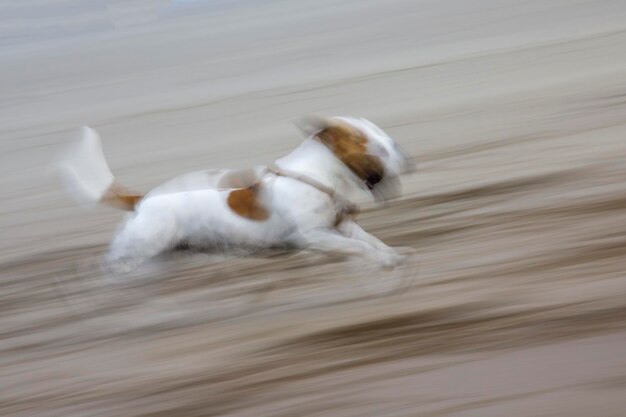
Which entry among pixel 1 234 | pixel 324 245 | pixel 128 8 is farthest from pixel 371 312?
pixel 128 8

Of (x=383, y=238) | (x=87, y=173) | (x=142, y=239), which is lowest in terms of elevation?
(x=142, y=239)

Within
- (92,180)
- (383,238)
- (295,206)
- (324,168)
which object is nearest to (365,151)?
(324,168)

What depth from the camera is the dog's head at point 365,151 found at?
3.42 m

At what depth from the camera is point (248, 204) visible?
346 centimetres

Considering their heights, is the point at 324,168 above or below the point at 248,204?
above

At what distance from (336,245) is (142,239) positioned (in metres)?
0.58

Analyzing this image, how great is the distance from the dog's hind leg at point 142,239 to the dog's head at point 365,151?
52 centimetres

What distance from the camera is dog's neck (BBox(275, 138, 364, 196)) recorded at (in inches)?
136

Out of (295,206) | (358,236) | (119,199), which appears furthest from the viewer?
(119,199)

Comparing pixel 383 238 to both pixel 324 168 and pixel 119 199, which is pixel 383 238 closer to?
pixel 324 168

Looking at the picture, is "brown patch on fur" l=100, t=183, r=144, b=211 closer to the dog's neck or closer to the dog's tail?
the dog's tail

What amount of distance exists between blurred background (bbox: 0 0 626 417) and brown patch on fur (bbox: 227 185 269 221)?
0.33m

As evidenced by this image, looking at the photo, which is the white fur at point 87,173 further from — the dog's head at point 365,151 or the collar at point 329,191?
the dog's head at point 365,151

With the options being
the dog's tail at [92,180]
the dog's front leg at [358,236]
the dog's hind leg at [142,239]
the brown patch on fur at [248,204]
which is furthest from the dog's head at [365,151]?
the dog's tail at [92,180]
